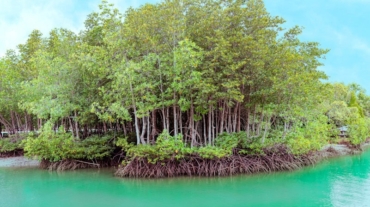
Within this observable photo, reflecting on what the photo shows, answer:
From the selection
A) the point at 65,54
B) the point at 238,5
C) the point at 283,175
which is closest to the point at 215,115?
the point at 283,175

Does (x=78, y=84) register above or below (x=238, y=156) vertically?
above

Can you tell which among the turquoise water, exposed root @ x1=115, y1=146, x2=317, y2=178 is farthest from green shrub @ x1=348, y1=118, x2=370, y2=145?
exposed root @ x1=115, y1=146, x2=317, y2=178

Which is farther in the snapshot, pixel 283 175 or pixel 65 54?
pixel 65 54

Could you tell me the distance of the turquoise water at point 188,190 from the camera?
10352mm

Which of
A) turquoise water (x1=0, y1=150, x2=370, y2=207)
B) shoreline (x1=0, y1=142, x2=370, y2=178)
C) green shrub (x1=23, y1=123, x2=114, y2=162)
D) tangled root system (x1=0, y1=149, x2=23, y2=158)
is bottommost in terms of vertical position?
turquoise water (x1=0, y1=150, x2=370, y2=207)

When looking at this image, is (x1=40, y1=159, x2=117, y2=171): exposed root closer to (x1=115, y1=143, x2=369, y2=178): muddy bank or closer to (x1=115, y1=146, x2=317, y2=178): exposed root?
(x1=115, y1=143, x2=369, y2=178): muddy bank

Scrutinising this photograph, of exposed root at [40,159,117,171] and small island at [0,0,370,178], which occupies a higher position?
small island at [0,0,370,178]

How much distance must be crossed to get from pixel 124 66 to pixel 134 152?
3419 mm

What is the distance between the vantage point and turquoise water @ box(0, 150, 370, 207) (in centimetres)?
1035

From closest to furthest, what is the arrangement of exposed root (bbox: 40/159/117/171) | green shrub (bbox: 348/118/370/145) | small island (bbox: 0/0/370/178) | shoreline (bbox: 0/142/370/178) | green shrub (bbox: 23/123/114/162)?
1. small island (bbox: 0/0/370/178)
2. shoreline (bbox: 0/142/370/178)
3. green shrub (bbox: 23/123/114/162)
4. exposed root (bbox: 40/159/117/171)
5. green shrub (bbox: 348/118/370/145)

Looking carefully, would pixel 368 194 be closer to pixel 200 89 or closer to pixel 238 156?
pixel 238 156

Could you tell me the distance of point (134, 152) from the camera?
528 inches

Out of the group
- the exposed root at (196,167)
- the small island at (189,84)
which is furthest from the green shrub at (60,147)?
the exposed root at (196,167)

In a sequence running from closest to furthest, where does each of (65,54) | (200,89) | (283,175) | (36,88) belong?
(200,89)
(283,175)
(36,88)
(65,54)
